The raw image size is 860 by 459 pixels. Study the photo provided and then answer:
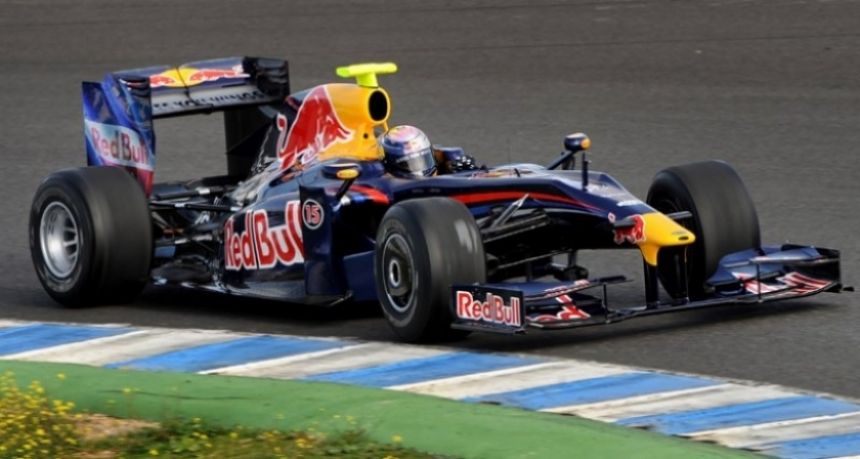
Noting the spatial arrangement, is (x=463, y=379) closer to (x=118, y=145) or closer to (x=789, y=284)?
(x=789, y=284)

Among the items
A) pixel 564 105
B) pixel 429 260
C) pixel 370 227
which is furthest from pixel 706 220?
pixel 564 105

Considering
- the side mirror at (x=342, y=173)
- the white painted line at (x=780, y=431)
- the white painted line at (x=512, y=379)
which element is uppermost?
the side mirror at (x=342, y=173)

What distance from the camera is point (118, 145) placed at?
1074 centimetres

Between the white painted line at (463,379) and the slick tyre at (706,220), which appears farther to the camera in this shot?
the slick tyre at (706,220)

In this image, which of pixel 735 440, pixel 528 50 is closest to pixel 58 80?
pixel 528 50

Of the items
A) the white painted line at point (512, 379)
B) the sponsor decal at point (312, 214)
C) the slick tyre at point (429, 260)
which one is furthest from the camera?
the sponsor decal at point (312, 214)

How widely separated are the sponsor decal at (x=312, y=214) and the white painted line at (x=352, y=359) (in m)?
0.84

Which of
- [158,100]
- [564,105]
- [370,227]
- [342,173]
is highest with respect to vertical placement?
[158,100]

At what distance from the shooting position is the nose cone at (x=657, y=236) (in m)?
8.41

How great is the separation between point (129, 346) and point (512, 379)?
2.02 metres

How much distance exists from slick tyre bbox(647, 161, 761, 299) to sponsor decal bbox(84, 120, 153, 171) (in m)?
3.05

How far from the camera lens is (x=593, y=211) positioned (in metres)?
8.53

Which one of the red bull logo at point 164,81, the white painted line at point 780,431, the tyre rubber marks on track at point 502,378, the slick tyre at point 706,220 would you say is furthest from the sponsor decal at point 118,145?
the white painted line at point 780,431

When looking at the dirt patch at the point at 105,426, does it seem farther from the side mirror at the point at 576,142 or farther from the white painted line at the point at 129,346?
the side mirror at the point at 576,142
